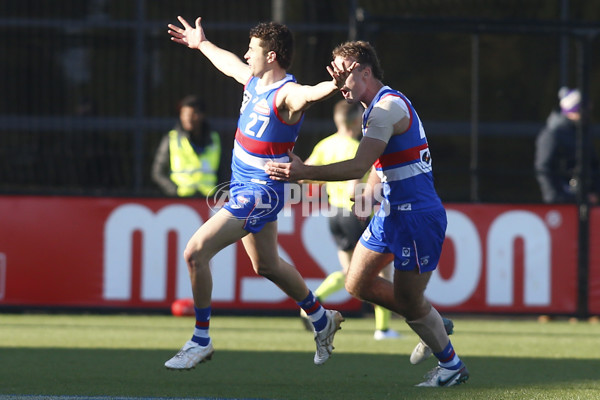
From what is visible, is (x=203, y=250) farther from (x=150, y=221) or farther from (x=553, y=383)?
(x=150, y=221)

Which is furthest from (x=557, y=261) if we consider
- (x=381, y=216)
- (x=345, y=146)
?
(x=381, y=216)

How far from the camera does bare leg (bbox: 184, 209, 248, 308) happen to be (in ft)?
24.6

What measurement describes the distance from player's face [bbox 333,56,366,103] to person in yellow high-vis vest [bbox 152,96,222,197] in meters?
5.72

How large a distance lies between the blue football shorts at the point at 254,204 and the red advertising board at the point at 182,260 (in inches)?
183

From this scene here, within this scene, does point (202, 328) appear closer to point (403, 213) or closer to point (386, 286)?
point (386, 286)

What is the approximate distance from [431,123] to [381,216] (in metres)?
8.03

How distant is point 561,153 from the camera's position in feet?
43.1

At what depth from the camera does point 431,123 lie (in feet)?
49.3

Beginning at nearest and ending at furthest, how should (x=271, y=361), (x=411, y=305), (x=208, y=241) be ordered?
(x=411, y=305)
(x=208, y=241)
(x=271, y=361)

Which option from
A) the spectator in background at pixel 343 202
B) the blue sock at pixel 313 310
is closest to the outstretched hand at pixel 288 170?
the blue sock at pixel 313 310

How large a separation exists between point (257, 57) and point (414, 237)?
5.50 ft

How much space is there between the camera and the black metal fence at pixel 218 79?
43.2ft

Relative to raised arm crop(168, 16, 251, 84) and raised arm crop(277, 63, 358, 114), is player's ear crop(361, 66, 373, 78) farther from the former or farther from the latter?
raised arm crop(168, 16, 251, 84)

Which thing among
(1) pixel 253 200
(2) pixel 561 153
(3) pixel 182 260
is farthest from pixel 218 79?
(1) pixel 253 200
